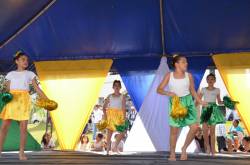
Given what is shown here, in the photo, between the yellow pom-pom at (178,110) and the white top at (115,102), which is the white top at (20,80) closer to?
the yellow pom-pom at (178,110)

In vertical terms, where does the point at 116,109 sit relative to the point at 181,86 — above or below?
above

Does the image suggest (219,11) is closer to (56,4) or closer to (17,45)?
(56,4)

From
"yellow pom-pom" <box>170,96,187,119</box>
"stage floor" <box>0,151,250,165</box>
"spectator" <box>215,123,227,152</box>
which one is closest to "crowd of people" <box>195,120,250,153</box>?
"spectator" <box>215,123,227,152</box>

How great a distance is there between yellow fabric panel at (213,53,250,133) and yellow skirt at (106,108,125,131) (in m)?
2.85

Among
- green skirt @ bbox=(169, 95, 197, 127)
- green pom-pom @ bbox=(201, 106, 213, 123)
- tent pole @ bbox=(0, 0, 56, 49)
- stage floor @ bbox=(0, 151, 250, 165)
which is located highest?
tent pole @ bbox=(0, 0, 56, 49)

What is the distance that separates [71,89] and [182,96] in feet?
17.6

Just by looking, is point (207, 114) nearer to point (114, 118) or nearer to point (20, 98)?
point (114, 118)

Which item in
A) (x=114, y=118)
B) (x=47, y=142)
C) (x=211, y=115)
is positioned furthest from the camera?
(x=47, y=142)

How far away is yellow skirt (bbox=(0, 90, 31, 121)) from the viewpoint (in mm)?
6469

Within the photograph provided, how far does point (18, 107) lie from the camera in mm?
6504

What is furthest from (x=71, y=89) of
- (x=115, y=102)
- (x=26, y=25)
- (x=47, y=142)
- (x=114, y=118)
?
(x=114, y=118)

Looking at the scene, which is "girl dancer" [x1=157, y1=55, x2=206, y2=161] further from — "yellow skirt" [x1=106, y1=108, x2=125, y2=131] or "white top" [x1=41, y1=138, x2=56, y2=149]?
"white top" [x1=41, y1=138, x2=56, y2=149]

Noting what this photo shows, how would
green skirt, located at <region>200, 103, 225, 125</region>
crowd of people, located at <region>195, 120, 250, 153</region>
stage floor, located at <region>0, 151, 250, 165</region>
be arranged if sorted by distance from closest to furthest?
stage floor, located at <region>0, 151, 250, 165</region>
green skirt, located at <region>200, 103, 225, 125</region>
crowd of people, located at <region>195, 120, 250, 153</region>

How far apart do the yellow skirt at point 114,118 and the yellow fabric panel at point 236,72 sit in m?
2.85
